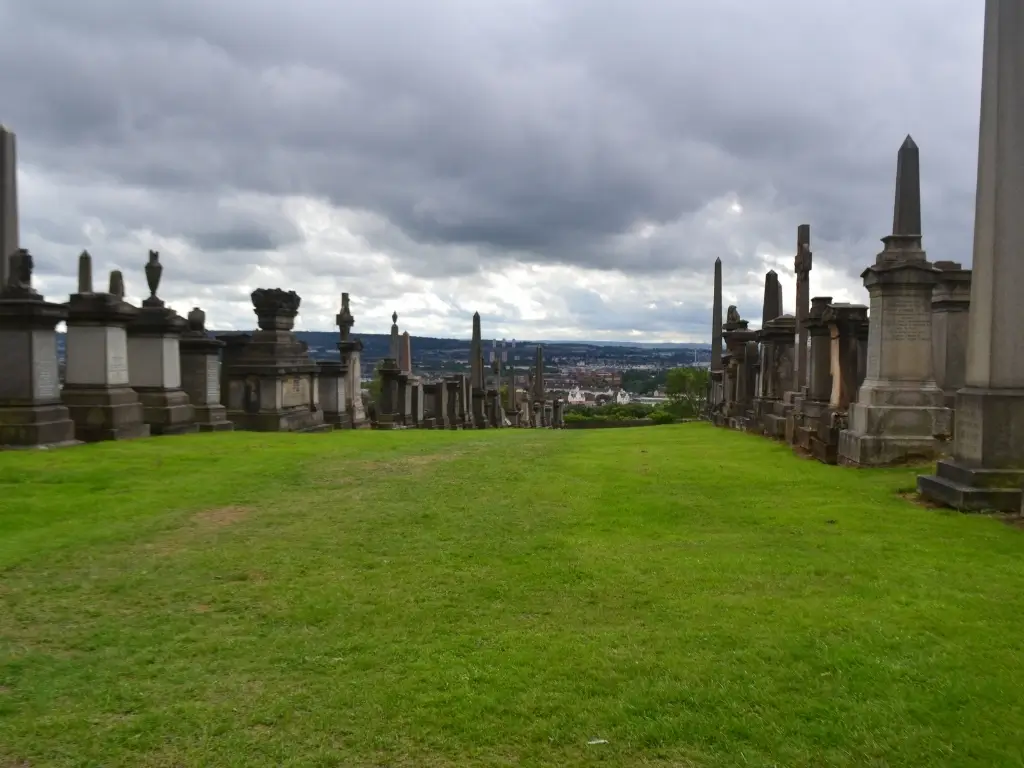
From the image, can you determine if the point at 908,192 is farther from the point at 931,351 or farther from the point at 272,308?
the point at 272,308

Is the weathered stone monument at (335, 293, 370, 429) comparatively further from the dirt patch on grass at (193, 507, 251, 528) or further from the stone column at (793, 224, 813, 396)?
the dirt patch on grass at (193, 507, 251, 528)

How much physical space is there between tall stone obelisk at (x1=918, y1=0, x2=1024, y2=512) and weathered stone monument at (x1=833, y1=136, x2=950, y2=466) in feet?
9.66

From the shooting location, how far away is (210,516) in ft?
26.2

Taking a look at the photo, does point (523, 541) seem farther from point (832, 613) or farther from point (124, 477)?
point (124, 477)

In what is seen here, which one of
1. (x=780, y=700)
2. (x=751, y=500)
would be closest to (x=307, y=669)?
(x=780, y=700)

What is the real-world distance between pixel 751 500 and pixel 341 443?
8834 mm

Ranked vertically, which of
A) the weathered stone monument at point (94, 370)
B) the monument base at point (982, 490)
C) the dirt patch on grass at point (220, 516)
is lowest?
the dirt patch on grass at point (220, 516)

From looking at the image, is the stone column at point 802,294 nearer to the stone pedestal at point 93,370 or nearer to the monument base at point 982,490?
the monument base at point 982,490

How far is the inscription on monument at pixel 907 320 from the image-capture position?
37.4 ft

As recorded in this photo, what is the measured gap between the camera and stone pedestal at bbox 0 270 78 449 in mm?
12523

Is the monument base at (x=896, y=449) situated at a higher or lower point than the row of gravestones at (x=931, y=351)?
lower

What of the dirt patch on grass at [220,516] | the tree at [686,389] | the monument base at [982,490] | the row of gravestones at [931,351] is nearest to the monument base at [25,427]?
the dirt patch on grass at [220,516]

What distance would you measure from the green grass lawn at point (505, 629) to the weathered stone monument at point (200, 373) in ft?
28.0

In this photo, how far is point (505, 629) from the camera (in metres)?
4.72
